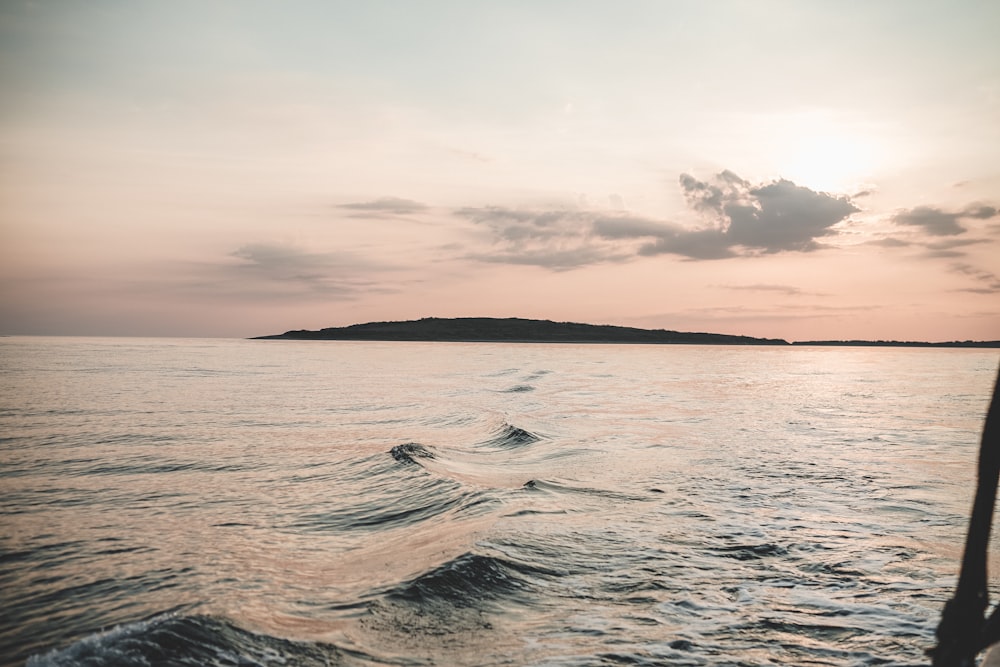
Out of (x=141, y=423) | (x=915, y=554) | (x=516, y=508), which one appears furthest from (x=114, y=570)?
(x=141, y=423)

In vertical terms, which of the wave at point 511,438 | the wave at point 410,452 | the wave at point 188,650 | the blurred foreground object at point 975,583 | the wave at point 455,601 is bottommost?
the wave at point 511,438

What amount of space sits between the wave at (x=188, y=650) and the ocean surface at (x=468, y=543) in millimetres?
31

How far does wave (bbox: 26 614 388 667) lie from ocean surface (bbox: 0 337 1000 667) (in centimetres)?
3

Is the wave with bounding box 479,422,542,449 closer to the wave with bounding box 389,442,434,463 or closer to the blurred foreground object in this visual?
the wave with bounding box 389,442,434,463

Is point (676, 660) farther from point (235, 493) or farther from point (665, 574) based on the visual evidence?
point (235, 493)

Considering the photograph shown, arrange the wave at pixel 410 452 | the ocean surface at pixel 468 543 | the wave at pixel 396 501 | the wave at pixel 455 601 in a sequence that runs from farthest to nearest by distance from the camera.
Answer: the wave at pixel 410 452
the wave at pixel 396 501
the wave at pixel 455 601
the ocean surface at pixel 468 543

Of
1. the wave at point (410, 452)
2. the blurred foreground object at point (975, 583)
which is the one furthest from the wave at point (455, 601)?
the wave at point (410, 452)

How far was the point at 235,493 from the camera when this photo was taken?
14.9 metres

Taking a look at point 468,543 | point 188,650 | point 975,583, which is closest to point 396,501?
point 468,543

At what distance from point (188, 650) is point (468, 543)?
16.7 ft

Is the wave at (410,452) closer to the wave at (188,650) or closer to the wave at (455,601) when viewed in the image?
the wave at (455,601)

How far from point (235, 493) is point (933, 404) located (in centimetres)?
4275

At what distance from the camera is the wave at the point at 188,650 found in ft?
22.6

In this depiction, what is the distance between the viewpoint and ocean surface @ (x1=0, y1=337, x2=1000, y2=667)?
755cm
